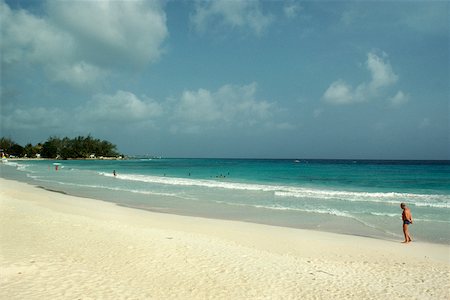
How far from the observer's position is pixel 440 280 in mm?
7570

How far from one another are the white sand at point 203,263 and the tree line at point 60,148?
156461 mm

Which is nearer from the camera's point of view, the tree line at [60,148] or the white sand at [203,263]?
the white sand at [203,263]

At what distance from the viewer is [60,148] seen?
15288cm

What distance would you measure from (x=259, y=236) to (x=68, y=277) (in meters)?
6.74

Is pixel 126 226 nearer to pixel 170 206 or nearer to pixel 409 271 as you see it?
pixel 170 206

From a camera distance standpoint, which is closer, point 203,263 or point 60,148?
point 203,263

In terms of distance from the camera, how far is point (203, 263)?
26.7ft

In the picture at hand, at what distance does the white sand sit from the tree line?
156461 millimetres

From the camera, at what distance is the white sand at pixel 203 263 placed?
6.47m

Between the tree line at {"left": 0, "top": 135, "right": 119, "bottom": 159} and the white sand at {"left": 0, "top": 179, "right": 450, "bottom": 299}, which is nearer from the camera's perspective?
the white sand at {"left": 0, "top": 179, "right": 450, "bottom": 299}

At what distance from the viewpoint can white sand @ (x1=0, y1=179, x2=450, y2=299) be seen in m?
6.47

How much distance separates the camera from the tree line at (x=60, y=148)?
480 ft

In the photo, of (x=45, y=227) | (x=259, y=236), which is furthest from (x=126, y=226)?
(x=259, y=236)

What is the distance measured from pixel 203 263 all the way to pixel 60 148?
165 m
